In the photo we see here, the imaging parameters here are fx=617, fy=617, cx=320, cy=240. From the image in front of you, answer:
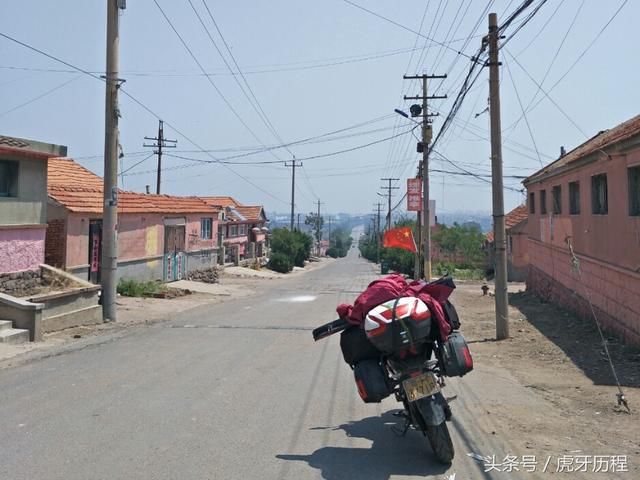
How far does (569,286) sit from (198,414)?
13082mm

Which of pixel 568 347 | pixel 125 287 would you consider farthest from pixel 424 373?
pixel 125 287

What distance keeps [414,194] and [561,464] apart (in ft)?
89.8

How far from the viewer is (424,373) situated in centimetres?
511

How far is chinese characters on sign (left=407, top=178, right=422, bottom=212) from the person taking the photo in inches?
1251

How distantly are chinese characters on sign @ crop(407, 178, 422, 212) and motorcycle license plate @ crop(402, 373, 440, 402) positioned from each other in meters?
26.9

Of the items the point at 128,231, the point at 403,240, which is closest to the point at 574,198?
the point at 403,240

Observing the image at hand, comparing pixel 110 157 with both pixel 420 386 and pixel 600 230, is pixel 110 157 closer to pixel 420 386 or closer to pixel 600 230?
pixel 600 230

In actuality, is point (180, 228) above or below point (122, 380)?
above

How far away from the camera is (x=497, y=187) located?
42.2 ft

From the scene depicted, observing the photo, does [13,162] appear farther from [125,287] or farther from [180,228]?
[180,228]

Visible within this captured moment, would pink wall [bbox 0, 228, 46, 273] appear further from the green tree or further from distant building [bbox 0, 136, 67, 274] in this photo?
the green tree

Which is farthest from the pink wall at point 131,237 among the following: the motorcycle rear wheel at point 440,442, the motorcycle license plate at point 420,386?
the motorcycle rear wheel at point 440,442

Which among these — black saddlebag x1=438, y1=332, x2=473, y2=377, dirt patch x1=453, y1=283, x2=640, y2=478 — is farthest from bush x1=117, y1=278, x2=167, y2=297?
black saddlebag x1=438, y1=332, x2=473, y2=377

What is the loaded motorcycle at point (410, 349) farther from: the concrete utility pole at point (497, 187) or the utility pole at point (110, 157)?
the utility pole at point (110, 157)
